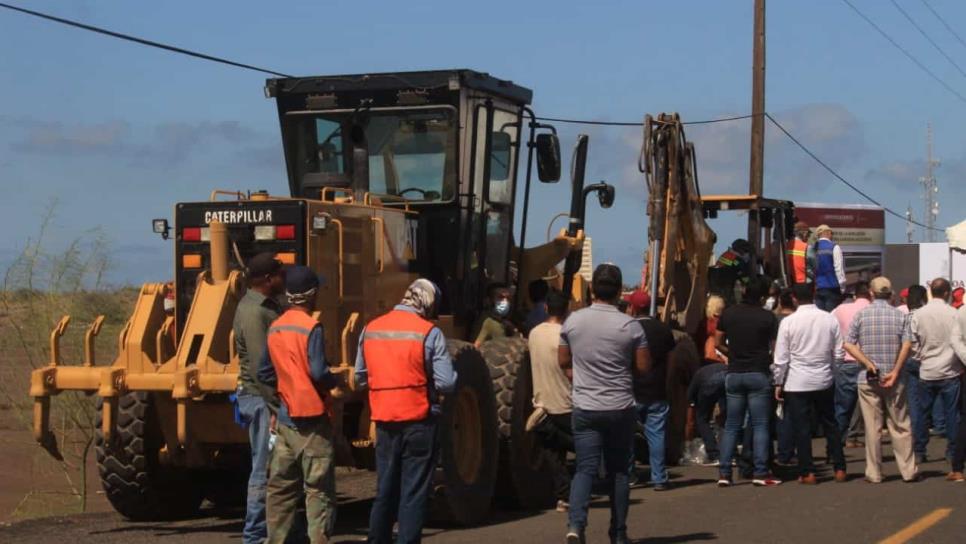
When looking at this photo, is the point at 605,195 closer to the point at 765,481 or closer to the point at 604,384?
the point at 765,481

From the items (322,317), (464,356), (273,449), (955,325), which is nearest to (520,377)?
(464,356)

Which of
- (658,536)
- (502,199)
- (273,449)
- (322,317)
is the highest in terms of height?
(502,199)

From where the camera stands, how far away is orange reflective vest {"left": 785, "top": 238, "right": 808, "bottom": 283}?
2077cm

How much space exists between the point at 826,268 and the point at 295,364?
36.5ft

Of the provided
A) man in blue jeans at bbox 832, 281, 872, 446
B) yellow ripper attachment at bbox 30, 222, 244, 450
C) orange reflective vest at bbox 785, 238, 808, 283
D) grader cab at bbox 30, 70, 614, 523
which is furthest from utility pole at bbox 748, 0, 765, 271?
yellow ripper attachment at bbox 30, 222, 244, 450

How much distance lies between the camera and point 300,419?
31.3 feet

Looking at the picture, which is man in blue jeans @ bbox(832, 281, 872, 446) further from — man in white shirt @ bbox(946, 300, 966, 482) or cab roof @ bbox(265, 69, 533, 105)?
cab roof @ bbox(265, 69, 533, 105)

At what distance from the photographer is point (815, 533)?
36.1 ft

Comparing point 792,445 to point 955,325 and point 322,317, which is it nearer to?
point 955,325

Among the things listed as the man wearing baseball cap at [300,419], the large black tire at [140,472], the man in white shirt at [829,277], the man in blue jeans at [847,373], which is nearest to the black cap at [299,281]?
the man wearing baseball cap at [300,419]

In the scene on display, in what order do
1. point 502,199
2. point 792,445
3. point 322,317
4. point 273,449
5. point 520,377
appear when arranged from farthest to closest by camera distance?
1. point 792,445
2. point 502,199
3. point 520,377
4. point 322,317
5. point 273,449

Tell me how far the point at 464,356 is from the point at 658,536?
2.13m

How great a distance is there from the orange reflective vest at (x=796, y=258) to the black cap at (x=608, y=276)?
10813 mm

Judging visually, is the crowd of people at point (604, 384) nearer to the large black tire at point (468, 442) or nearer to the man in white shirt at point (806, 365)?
the man in white shirt at point (806, 365)
